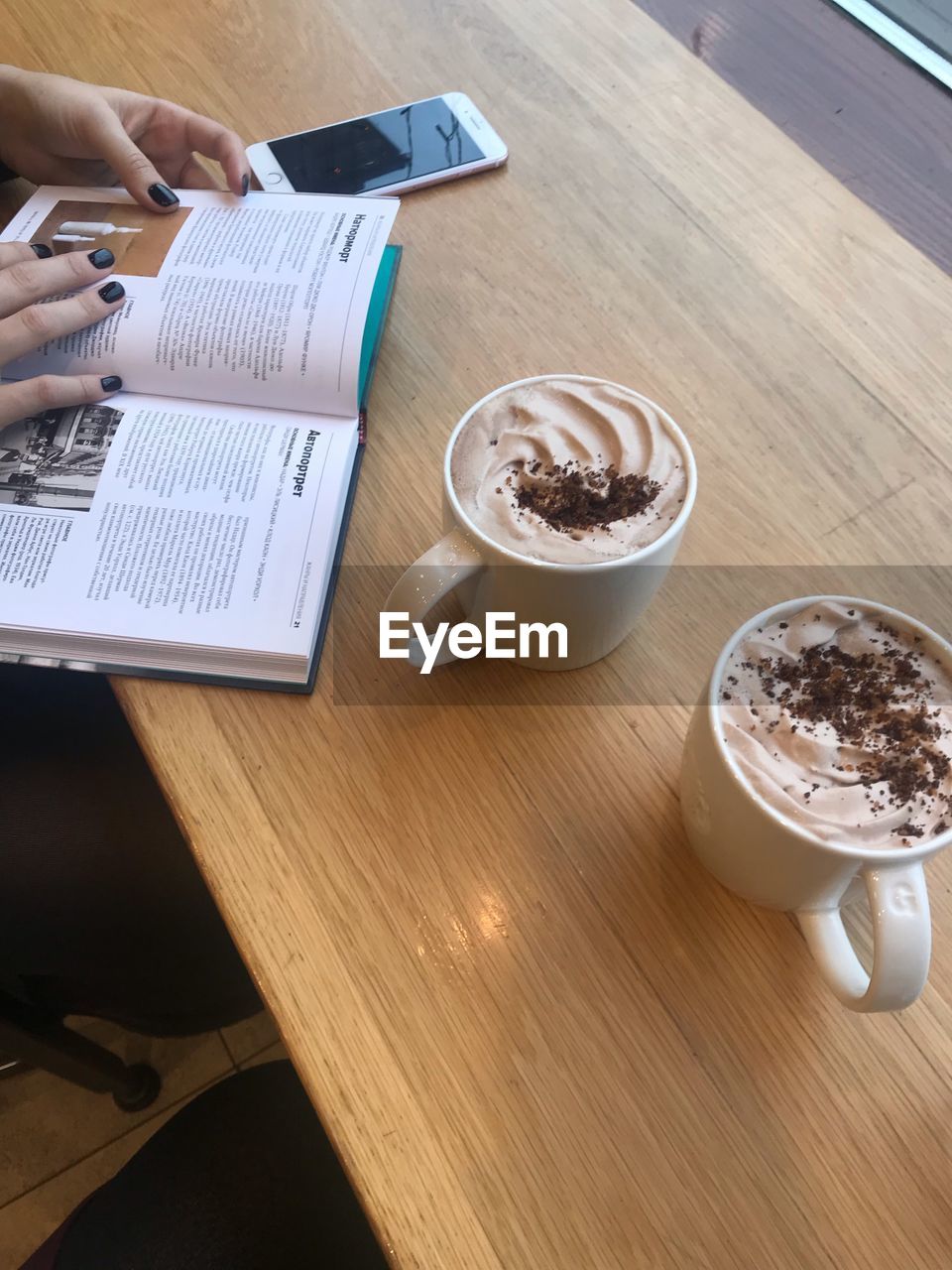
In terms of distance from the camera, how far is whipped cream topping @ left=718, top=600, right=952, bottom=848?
0.37 meters

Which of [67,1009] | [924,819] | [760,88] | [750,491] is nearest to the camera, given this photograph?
[924,819]

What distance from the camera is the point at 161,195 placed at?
67 centimetres

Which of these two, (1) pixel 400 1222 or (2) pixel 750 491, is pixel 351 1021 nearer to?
(1) pixel 400 1222

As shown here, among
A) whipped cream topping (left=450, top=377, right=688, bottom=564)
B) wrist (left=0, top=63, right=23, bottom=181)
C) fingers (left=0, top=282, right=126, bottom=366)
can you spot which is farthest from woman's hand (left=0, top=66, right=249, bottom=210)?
whipped cream topping (left=450, top=377, right=688, bottom=564)

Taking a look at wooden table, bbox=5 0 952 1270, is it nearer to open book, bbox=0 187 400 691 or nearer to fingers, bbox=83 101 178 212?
open book, bbox=0 187 400 691

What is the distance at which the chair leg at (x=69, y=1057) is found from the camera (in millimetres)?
713

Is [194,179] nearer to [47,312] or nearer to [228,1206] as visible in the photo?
[47,312]

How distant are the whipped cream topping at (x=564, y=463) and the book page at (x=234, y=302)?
16cm

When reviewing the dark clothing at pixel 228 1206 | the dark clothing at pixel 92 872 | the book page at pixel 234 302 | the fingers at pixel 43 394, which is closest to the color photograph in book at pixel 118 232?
the book page at pixel 234 302

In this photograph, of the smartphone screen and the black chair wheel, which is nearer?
the smartphone screen

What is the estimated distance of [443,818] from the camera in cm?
49

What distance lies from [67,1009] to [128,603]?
16.4 inches

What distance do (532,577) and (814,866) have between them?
0.60 feet

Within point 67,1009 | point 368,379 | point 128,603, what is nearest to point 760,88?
point 368,379
